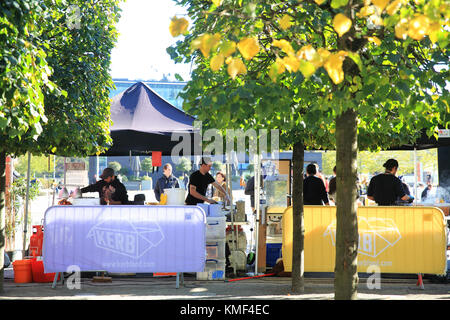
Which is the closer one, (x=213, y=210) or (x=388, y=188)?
(x=213, y=210)

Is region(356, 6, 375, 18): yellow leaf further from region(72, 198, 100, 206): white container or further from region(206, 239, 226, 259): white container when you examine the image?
region(206, 239, 226, 259): white container

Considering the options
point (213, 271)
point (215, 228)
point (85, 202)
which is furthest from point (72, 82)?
point (213, 271)

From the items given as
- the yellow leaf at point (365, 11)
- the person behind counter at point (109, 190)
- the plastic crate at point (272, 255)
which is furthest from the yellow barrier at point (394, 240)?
the yellow leaf at point (365, 11)

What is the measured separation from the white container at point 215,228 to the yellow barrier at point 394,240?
3.75 feet

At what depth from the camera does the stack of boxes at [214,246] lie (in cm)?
988

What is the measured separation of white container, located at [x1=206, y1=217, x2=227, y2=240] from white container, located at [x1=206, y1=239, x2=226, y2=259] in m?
0.09

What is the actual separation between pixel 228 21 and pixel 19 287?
5906 mm

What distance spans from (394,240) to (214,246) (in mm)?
2999

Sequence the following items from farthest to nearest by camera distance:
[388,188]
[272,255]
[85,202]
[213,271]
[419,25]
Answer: [272,255] < [388,188] < [213,271] < [85,202] < [419,25]

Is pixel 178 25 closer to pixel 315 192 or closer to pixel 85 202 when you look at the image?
pixel 85 202

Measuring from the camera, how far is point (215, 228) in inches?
391

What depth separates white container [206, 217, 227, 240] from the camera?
989cm

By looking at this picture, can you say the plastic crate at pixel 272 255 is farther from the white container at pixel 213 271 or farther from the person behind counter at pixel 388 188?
the person behind counter at pixel 388 188

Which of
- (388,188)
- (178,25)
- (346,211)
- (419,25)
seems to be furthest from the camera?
(388,188)
